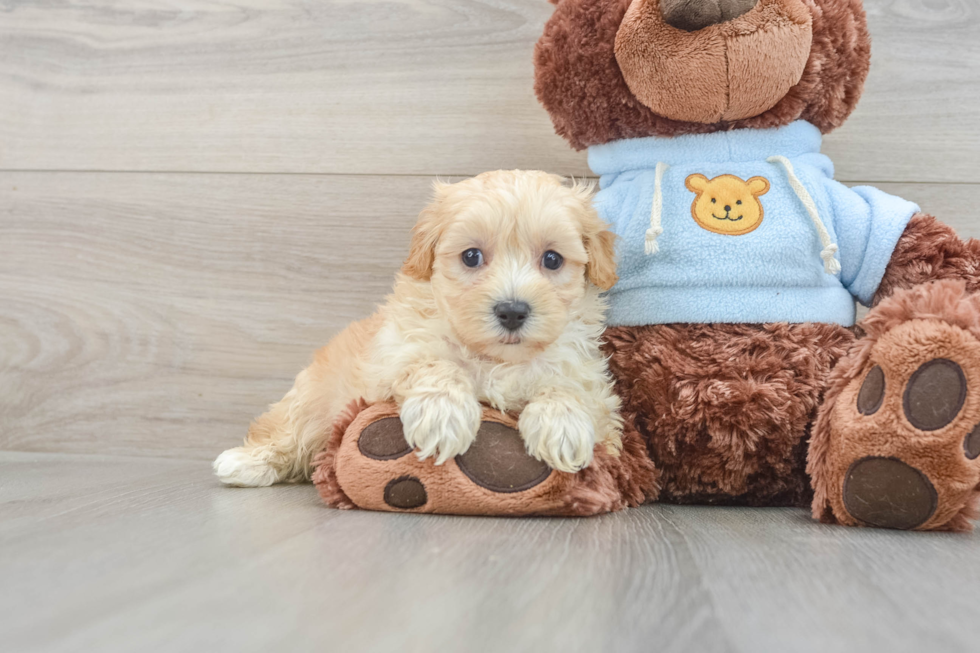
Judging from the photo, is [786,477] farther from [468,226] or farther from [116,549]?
[116,549]

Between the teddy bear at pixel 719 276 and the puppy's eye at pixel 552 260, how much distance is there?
14 cm

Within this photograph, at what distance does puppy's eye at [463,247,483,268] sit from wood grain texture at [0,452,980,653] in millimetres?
343

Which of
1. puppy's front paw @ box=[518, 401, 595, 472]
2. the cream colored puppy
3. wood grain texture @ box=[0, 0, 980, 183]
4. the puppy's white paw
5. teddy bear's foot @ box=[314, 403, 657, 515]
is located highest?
wood grain texture @ box=[0, 0, 980, 183]

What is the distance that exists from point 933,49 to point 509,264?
1.03 metres

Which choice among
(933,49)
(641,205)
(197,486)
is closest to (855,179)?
(933,49)

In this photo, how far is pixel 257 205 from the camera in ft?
5.38

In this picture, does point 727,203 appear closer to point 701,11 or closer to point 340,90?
point 701,11

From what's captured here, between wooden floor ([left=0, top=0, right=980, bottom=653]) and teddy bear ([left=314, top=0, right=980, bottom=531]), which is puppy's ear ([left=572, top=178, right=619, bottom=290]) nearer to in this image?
teddy bear ([left=314, top=0, right=980, bottom=531])

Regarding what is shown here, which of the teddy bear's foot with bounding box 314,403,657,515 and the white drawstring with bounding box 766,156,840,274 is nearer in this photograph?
the teddy bear's foot with bounding box 314,403,657,515

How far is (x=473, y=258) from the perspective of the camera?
1.05m

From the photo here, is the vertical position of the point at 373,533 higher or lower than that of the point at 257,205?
lower

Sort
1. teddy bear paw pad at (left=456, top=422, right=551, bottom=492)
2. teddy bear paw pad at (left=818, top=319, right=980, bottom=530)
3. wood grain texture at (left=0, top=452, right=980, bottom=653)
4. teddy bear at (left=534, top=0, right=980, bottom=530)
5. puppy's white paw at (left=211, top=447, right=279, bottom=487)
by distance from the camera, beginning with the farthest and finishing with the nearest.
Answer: puppy's white paw at (left=211, top=447, right=279, bottom=487) < teddy bear at (left=534, top=0, right=980, bottom=530) < teddy bear paw pad at (left=456, top=422, right=551, bottom=492) < teddy bear paw pad at (left=818, top=319, right=980, bottom=530) < wood grain texture at (left=0, top=452, right=980, bottom=653)

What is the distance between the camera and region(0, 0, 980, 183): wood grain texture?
1465mm

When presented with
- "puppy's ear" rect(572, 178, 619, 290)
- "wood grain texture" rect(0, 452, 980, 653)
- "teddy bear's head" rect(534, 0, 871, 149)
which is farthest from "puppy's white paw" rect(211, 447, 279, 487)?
"teddy bear's head" rect(534, 0, 871, 149)
